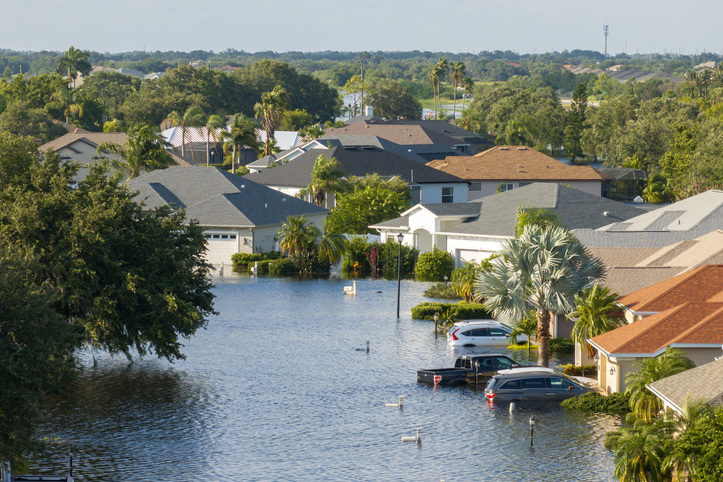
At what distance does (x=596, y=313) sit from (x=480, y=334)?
9065 millimetres

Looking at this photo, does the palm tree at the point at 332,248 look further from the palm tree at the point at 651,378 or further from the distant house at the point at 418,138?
the distant house at the point at 418,138

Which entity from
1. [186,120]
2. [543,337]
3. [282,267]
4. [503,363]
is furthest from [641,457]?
[186,120]

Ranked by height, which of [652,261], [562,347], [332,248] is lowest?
[562,347]

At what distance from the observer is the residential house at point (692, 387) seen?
89.6ft

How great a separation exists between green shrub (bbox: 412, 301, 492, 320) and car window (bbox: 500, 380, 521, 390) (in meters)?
15.8

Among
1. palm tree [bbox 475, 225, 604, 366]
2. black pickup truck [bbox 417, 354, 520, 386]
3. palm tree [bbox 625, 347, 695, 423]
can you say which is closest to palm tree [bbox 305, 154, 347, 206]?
palm tree [bbox 475, 225, 604, 366]

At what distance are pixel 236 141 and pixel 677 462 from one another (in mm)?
97784

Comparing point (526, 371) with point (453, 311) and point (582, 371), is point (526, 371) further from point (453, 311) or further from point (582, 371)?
point (453, 311)

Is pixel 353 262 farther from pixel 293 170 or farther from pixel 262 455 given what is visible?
pixel 262 455

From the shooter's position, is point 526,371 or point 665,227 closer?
point 526,371

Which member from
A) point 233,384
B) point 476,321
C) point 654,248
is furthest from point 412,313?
point 233,384

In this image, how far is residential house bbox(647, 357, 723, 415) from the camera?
27.3 meters

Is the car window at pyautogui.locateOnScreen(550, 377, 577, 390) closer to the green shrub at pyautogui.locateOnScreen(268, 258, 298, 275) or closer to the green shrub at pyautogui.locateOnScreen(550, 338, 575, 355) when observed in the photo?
the green shrub at pyautogui.locateOnScreen(550, 338, 575, 355)

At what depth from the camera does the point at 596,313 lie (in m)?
40.0
